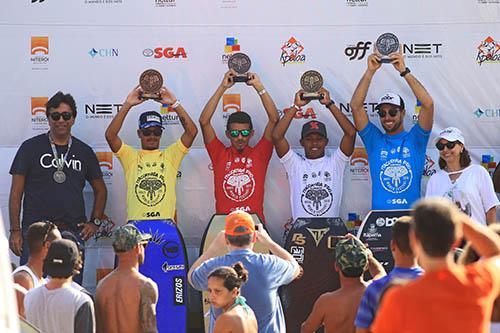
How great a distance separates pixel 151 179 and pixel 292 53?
166 centimetres

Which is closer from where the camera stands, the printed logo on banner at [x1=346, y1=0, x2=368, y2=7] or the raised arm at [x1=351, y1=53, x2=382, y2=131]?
the raised arm at [x1=351, y1=53, x2=382, y2=131]

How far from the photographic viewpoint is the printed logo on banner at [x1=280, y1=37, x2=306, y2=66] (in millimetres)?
7695

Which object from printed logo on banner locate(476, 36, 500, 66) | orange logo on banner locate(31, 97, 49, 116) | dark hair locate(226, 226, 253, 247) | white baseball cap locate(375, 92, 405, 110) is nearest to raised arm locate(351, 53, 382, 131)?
white baseball cap locate(375, 92, 405, 110)

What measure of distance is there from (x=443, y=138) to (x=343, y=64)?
46.7 inches

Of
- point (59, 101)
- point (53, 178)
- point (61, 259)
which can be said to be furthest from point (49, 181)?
point (61, 259)

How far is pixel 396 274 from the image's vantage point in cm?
425

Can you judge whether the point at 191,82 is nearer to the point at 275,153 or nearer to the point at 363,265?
the point at 275,153

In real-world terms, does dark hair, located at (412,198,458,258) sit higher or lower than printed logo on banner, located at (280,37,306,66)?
lower

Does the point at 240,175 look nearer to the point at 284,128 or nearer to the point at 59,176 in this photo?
the point at 284,128

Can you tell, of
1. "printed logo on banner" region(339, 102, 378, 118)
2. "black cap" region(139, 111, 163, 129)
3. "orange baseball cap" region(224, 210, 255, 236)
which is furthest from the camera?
"printed logo on banner" region(339, 102, 378, 118)

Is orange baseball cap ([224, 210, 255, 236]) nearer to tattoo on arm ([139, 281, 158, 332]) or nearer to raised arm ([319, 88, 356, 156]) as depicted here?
tattoo on arm ([139, 281, 158, 332])

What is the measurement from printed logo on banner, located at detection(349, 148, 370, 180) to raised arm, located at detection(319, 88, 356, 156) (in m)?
0.35

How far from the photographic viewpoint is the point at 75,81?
771 cm

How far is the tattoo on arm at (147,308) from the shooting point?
512cm
